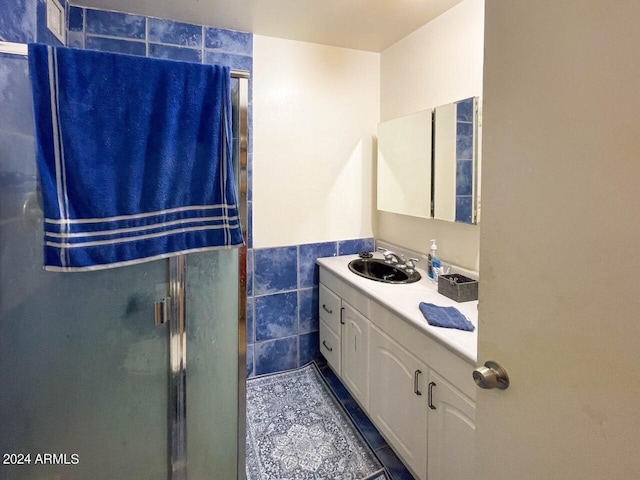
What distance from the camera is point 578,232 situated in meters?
0.59

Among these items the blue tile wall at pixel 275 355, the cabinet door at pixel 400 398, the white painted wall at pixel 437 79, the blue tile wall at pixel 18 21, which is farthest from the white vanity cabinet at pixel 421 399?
the blue tile wall at pixel 18 21

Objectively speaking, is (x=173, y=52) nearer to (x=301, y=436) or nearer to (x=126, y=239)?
(x=126, y=239)

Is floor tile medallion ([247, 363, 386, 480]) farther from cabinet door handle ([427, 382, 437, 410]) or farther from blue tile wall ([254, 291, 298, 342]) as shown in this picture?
cabinet door handle ([427, 382, 437, 410])

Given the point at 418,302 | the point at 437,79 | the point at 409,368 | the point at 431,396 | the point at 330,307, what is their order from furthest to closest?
the point at 330,307, the point at 437,79, the point at 418,302, the point at 409,368, the point at 431,396

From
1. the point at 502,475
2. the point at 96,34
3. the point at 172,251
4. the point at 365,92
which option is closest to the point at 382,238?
the point at 365,92

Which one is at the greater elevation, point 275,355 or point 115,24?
point 115,24

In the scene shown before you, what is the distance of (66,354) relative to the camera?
1125 mm

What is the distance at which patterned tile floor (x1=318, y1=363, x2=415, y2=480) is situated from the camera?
165 centimetres

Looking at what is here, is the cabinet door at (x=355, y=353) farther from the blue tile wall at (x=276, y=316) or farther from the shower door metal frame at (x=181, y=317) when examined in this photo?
the shower door metal frame at (x=181, y=317)

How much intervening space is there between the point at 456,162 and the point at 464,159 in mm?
54

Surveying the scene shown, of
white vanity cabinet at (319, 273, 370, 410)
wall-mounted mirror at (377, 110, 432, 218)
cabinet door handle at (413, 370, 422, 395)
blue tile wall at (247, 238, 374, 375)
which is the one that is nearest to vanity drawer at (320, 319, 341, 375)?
white vanity cabinet at (319, 273, 370, 410)

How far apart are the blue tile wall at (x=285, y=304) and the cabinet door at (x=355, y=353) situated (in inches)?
18.4

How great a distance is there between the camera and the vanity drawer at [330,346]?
88.0 inches

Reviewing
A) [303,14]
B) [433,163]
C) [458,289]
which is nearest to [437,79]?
[433,163]
